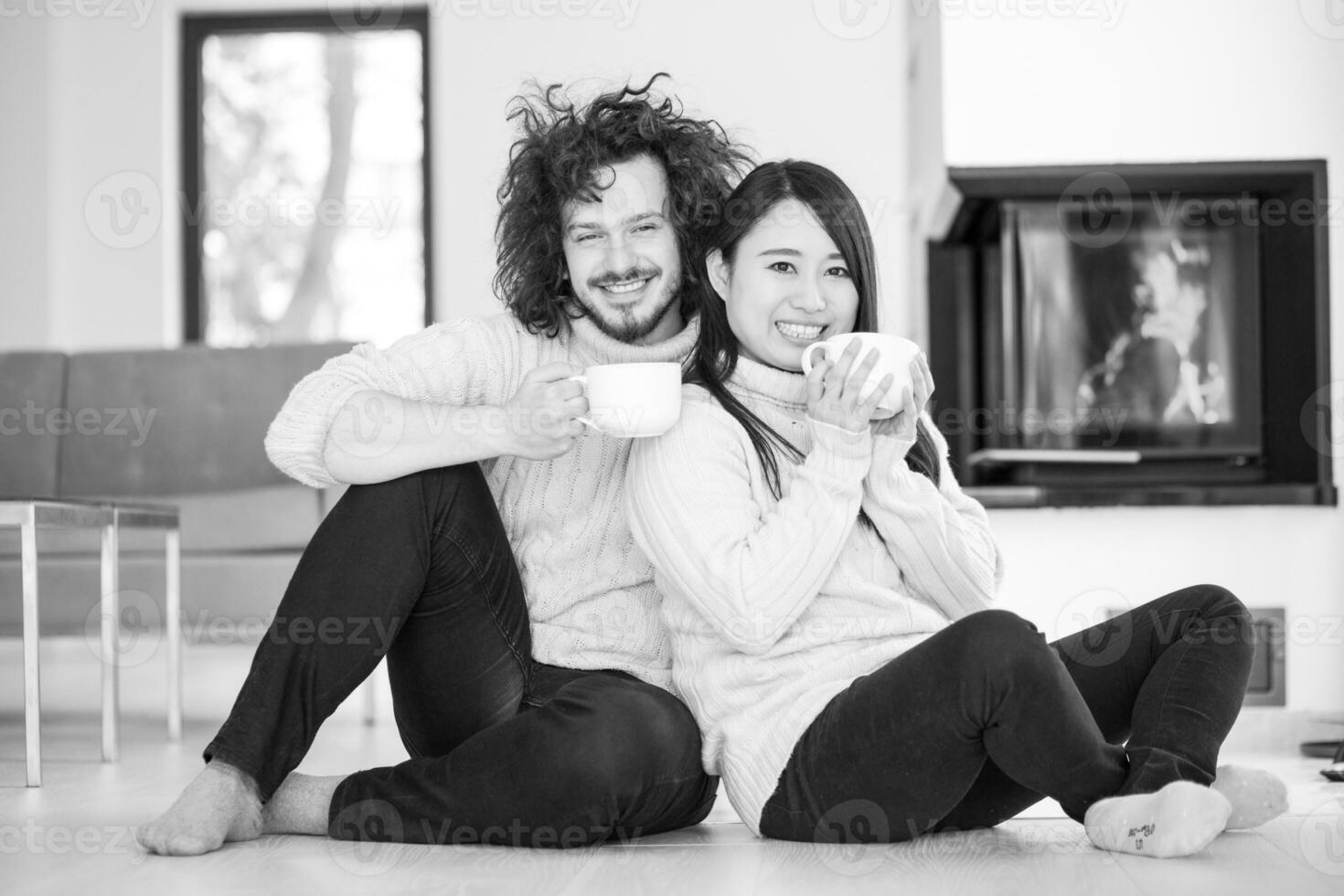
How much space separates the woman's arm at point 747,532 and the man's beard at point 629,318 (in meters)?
0.23

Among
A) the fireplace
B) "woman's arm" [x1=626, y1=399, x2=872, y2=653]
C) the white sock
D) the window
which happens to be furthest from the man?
the window

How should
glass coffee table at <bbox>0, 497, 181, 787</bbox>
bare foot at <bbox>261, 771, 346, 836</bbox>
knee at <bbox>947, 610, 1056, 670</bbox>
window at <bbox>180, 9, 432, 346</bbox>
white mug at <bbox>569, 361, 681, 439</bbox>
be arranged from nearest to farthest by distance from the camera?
knee at <bbox>947, 610, 1056, 670</bbox> < white mug at <bbox>569, 361, 681, 439</bbox> < bare foot at <bbox>261, 771, 346, 836</bbox> < glass coffee table at <bbox>0, 497, 181, 787</bbox> < window at <bbox>180, 9, 432, 346</bbox>

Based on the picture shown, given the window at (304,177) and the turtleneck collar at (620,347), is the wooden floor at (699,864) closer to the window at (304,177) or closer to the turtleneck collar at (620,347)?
the turtleneck collar at (620,347)

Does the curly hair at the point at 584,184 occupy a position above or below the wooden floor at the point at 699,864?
above

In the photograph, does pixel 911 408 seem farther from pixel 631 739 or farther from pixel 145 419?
pixel 145 419

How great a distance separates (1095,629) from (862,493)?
0.31m

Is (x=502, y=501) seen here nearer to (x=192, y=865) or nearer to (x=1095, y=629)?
(x=192, y=865)

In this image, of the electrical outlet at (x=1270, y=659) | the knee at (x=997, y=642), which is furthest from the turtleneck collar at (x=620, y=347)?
the electrical outlet at (x=1270, y=659)

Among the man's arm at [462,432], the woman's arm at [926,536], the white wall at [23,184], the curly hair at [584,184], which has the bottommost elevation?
the woman's arm at [926,536]

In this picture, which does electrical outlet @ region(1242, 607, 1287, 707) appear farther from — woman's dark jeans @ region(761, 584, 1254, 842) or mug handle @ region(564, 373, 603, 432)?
mug handle @ region(564, 373, 603, 432)

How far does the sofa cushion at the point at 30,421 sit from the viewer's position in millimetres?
3494

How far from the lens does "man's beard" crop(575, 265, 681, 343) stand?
5.33ft

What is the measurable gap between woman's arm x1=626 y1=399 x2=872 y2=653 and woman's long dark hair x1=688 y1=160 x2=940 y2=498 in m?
0.09

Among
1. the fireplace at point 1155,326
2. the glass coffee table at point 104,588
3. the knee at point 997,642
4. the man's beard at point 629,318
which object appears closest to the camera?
the knee at point 997,642
